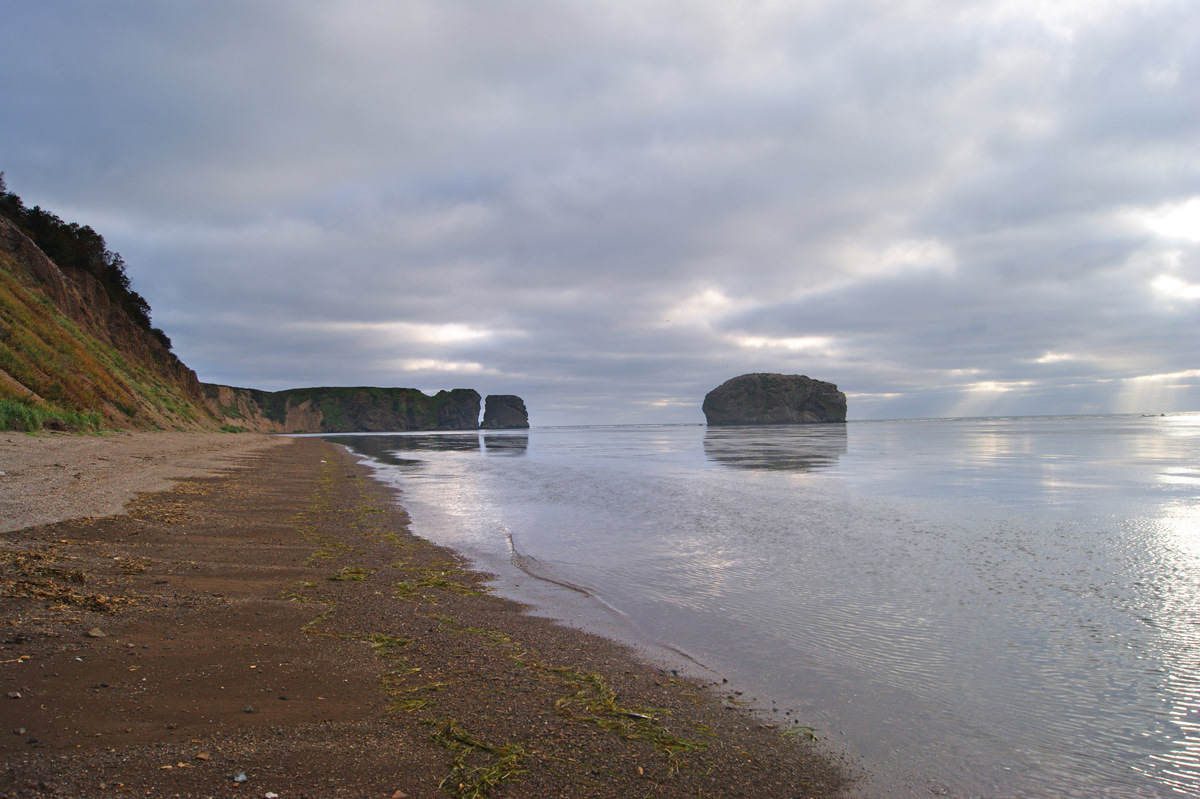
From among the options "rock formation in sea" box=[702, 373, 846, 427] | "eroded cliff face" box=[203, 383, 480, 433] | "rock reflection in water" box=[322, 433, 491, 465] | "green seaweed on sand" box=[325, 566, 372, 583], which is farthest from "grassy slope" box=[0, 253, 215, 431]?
"rock formation in sea" box=[702, 373, 846, 427]

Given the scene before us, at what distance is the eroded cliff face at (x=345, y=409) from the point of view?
11944 cm

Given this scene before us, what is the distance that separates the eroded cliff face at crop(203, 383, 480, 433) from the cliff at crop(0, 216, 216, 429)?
75.5 metres

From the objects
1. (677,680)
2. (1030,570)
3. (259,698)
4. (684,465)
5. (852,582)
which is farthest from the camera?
(684,465)

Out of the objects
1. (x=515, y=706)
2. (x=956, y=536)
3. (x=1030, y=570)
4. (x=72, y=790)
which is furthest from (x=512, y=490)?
(x=72, y=790)

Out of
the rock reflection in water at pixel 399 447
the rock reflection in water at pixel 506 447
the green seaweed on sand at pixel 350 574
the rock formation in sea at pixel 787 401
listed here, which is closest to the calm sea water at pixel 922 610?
the green seaweed on sand at pixel 350 574

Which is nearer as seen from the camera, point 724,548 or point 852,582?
point 852,582

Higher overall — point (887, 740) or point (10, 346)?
point (10, 346)

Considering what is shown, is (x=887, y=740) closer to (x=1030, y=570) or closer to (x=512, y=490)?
(x=1030, y=570)

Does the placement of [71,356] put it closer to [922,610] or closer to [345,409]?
[922,610]

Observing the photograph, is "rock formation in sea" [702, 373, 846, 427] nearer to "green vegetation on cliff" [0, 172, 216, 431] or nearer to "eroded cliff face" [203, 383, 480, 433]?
"eroded cliff face" [203, 383, 480, 433]

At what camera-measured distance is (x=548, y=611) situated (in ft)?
21.5

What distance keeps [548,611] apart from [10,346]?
990 inches

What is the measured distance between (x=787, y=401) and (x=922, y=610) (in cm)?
16447

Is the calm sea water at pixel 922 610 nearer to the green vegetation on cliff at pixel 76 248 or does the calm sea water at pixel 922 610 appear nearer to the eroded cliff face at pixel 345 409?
the green vegetation on cliff at pixel 76 248
